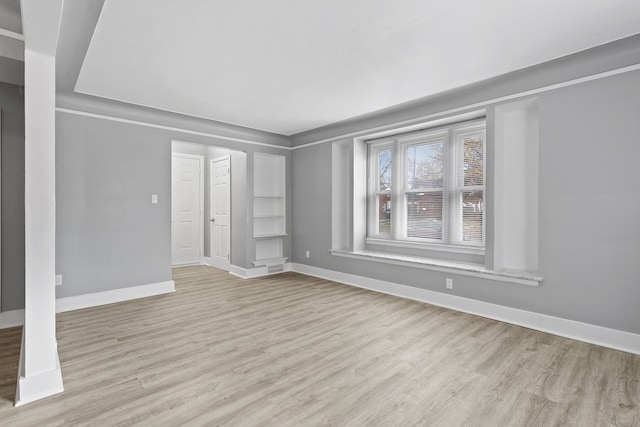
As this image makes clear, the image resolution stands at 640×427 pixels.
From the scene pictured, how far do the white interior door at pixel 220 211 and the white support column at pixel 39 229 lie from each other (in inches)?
159

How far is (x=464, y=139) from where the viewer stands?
13.8 ft

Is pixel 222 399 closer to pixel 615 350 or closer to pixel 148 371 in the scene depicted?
pixel 148 371

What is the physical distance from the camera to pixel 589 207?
2.90 metres

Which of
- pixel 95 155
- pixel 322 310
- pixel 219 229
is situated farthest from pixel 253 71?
pixel 219 229

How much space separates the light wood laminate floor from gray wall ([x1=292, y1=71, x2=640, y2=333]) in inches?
15.7

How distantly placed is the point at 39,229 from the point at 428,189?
4.20m

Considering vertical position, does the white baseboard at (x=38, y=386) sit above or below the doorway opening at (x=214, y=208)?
below

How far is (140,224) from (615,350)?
17.7ft

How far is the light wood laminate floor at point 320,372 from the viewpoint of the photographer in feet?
6.20

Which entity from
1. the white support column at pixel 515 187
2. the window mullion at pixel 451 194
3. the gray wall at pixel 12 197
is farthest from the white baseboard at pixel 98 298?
the white support column at pixel 515 187

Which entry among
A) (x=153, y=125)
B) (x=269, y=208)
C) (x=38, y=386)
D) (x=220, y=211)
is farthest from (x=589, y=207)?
(x=220, y=211)

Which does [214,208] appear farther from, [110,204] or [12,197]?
[12,197]

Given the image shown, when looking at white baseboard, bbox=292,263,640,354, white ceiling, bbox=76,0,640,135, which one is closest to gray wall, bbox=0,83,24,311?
white ceiling, bbox=76,0,640,135

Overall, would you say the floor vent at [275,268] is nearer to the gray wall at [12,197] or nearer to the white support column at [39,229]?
the gray wall at [12,197]
